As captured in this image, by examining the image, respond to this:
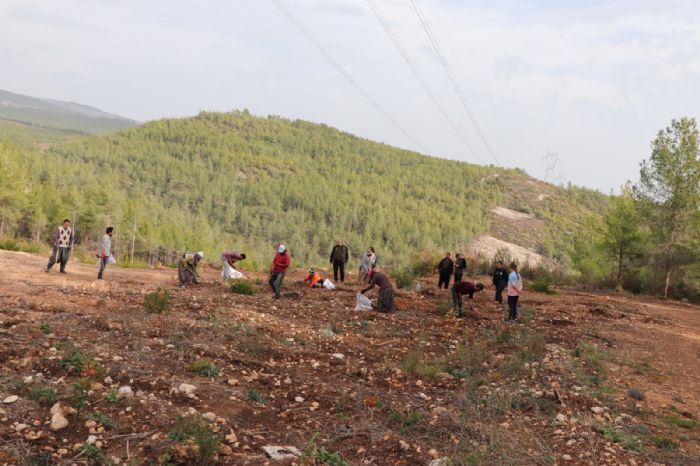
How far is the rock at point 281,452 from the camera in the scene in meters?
6.43

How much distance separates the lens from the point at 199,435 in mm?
6258

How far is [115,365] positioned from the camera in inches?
333

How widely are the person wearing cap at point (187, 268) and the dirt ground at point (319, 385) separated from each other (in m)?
1.98

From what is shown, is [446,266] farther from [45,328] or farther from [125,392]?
[125,392]

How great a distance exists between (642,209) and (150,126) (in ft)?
514

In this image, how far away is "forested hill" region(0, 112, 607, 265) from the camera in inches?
3194

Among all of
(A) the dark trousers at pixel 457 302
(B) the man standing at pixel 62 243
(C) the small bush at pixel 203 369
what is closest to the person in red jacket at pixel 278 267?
(A) the dark trousers at pixel 457 302

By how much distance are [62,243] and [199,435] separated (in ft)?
40.9

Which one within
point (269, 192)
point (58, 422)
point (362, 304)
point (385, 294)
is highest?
point (269, 192)

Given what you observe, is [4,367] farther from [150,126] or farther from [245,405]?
[150,126]

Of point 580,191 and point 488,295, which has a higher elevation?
point 580,191

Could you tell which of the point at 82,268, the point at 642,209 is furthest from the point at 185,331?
the point at 642,209

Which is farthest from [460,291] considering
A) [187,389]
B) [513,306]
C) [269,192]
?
A: [269,192]

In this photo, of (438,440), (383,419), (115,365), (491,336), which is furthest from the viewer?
(491,336)
